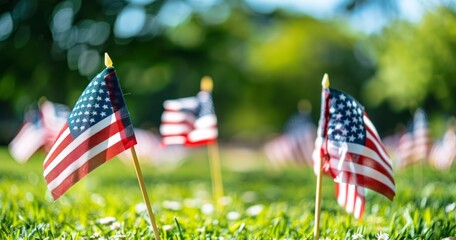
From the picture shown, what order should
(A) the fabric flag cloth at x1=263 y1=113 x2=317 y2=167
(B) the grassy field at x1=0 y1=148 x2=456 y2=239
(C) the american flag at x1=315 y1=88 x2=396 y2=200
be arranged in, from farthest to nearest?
1. (A) the fabric flag cloth at x1=263 y1=113 x2=317 y2=167
2. (B) the grassy field at x1=0 y1=148 x2=456 y2=239
3. (C) the american flag at x1=315 y1=88 x2=396 y2=200

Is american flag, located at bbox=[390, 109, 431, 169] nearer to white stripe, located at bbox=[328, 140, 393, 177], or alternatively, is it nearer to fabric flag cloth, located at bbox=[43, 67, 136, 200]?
white stripe, located at bbox=[328, 140, 393, 177]

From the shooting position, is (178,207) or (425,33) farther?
(425,33)

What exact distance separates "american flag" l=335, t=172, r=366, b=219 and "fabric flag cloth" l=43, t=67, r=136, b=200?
161cm

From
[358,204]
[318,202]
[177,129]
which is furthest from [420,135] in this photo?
[318,202]

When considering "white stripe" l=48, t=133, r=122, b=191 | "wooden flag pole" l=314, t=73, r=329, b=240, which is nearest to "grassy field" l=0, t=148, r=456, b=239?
"wooden flag pole" l=314, t=73, r=329, b=240

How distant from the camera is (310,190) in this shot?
9.83 metres

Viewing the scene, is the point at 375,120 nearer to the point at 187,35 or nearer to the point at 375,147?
the point at 187,35

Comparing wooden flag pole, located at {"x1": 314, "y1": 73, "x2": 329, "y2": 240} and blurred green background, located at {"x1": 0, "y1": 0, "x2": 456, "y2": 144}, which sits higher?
blurred green background, located at {"x1": 0, "y1": 0, "x2": 456, "y2": 144}

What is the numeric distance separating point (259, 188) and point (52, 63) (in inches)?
320

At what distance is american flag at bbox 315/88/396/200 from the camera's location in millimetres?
4449

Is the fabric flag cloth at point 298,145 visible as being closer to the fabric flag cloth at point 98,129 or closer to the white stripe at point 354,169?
the white stripe at point 354,169

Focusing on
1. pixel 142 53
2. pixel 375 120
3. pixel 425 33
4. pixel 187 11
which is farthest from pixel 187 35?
pixel 375 120

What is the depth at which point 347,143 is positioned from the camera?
446 cm

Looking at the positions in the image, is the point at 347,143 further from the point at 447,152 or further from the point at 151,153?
the point at 151,153
